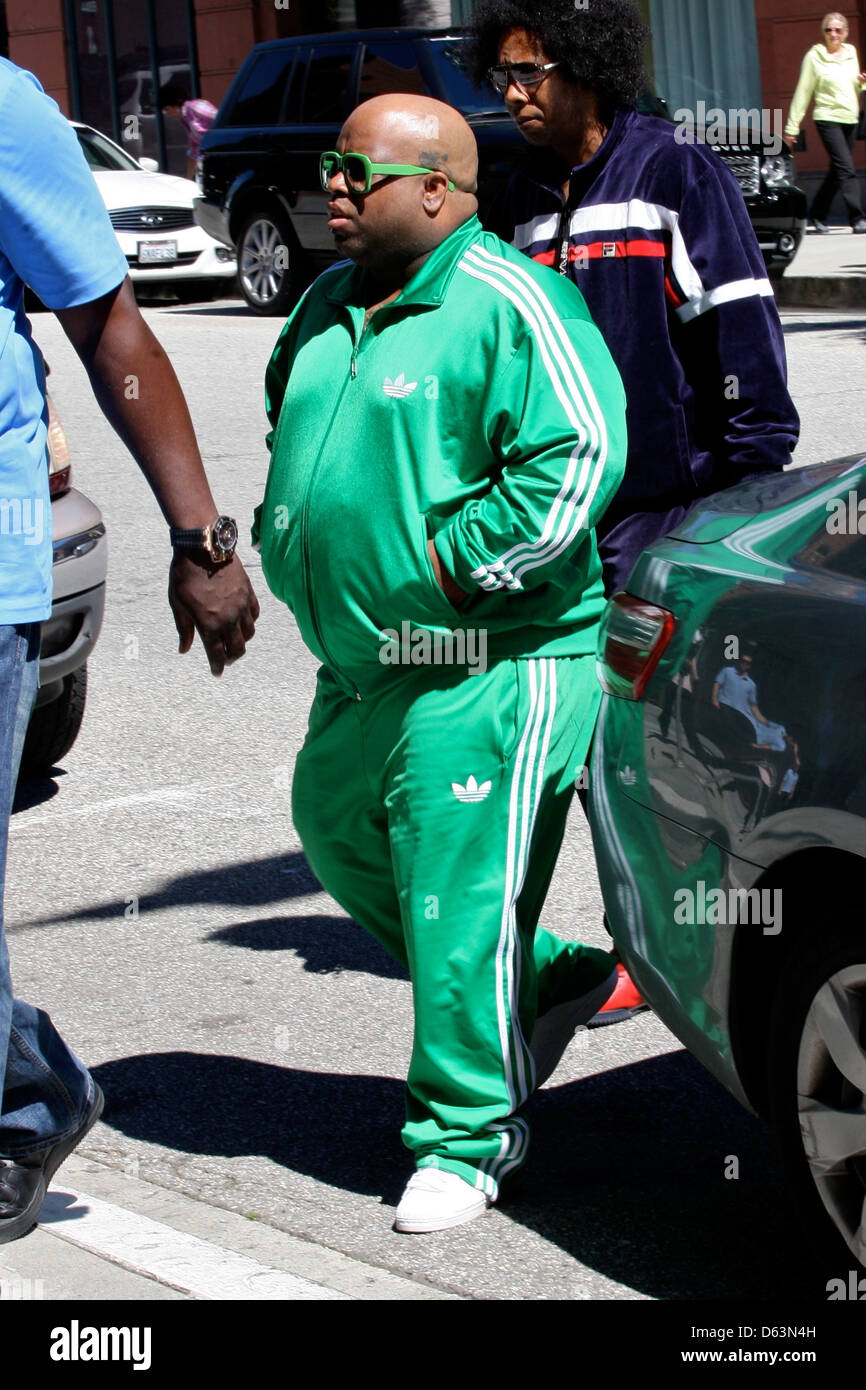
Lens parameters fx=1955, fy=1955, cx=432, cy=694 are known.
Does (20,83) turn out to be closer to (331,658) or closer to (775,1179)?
(331,658)

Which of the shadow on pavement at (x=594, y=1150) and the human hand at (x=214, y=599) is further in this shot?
the shadow on pavement at (x=594, y=1150)

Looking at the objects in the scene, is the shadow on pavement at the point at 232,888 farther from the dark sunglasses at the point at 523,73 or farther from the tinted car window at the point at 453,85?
the tinted car window at the point at 453,85

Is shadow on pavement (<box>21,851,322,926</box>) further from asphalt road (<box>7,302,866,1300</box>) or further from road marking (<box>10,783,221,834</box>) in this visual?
road marking (<box>10,783,221,834</box>)

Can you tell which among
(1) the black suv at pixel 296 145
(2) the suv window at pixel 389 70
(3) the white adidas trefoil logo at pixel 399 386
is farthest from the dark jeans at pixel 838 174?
(3) the white adidas trefoil logo at pixel 399 386

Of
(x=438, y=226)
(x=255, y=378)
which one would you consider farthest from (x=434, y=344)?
(x=255, y=378)

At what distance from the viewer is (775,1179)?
3.51m

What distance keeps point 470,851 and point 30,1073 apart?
813 millimetres

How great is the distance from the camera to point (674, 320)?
3926 mm

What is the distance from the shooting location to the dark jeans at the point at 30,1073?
2.97 m

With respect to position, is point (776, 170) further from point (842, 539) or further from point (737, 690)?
point (737, 690)

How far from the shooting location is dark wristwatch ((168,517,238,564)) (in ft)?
9.97

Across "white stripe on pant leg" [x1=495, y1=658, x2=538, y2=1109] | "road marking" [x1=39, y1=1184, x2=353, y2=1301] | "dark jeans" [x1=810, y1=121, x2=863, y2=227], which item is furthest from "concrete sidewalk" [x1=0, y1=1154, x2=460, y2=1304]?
"dark jeans" [x1=810, y1=121, x2=863, y2=227]

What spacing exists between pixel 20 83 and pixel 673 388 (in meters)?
1.59

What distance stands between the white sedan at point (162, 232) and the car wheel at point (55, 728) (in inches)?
482
